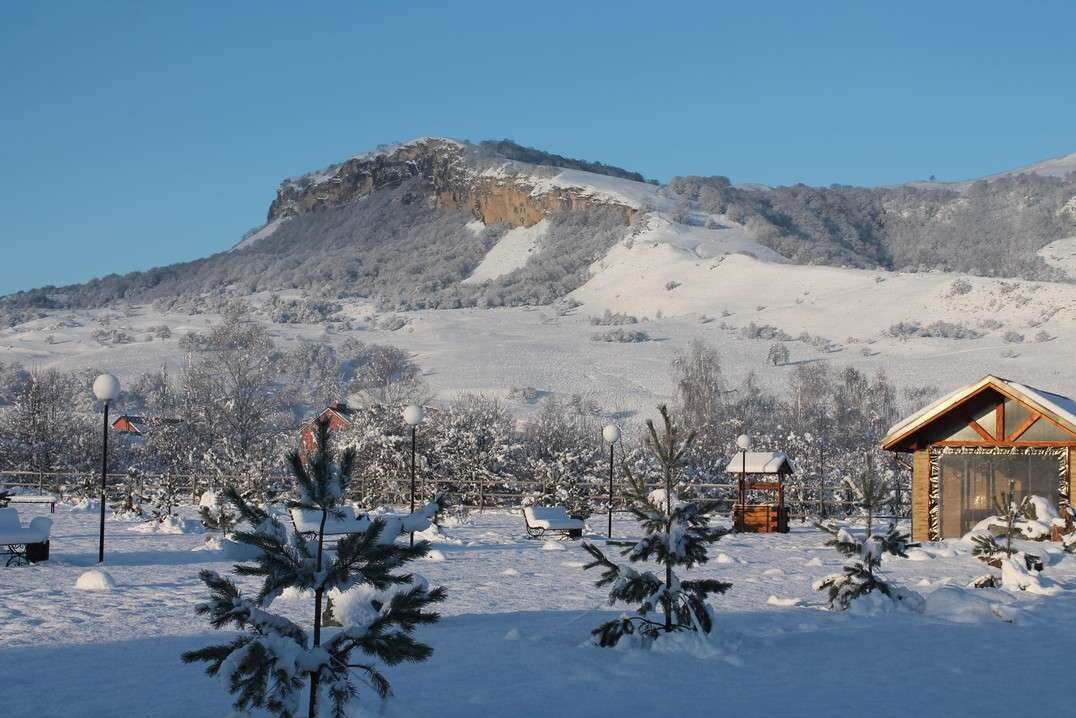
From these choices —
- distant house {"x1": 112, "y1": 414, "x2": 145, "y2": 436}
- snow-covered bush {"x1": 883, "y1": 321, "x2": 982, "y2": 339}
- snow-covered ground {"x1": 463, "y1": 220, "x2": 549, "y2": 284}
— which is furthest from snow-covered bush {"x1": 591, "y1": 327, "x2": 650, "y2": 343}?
snow-covered ground {"x1": 463, "y1": 220, "x2": 549, "y2": 284}

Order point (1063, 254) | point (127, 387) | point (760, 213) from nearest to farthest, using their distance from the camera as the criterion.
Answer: point (127, 387), point (1063, 254), point (760, 213)

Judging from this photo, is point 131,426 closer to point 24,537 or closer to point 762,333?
point 24,537

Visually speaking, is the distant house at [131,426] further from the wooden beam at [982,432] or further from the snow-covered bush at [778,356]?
the wooden beam at [982,432]

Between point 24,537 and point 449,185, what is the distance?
146 meters

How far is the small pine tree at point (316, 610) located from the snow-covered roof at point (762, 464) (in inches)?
750

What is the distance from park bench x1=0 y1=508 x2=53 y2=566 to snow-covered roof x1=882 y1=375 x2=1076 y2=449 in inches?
577

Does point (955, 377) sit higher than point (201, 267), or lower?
lower

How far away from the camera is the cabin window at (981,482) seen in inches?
799

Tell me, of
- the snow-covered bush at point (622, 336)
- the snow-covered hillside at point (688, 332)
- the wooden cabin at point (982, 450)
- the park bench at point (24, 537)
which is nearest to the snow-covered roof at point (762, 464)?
the wooden cabin at point (982, 450)

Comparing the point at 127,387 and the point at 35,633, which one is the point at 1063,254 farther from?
the point at 35,633

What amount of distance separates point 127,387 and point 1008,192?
133m

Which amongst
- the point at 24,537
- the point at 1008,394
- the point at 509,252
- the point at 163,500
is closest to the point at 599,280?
the point at 509,252

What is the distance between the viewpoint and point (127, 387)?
55.4 m

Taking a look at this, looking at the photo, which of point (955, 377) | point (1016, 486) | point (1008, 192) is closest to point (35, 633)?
point (1016, 486)
